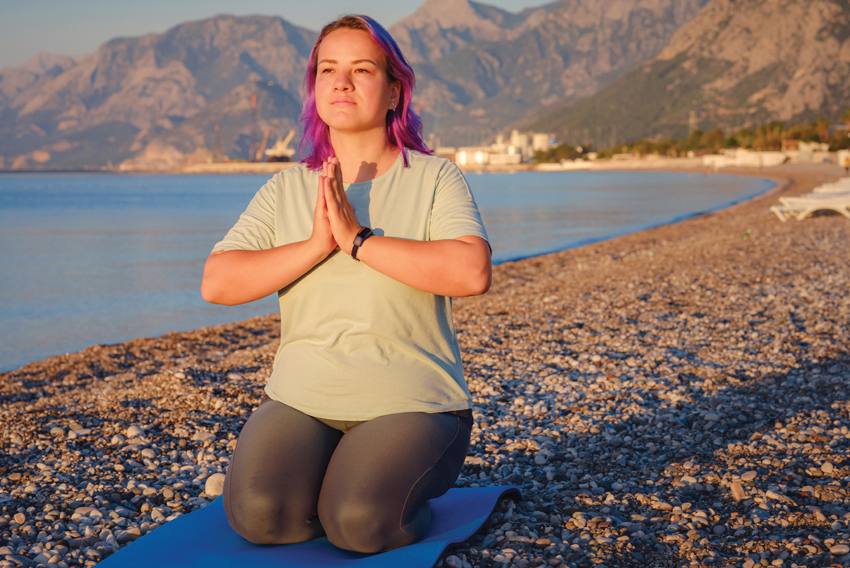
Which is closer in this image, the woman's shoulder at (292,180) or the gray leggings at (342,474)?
the gray leggings at (342,474)

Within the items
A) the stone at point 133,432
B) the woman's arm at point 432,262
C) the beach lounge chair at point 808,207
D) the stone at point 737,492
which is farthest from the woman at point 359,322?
the beach lounge chair at point 808,207

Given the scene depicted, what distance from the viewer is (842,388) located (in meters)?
4.91

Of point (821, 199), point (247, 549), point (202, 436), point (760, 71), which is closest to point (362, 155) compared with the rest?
point (247, 549)

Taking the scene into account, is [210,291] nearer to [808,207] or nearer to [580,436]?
[580,436]

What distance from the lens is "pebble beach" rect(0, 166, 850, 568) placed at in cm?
289

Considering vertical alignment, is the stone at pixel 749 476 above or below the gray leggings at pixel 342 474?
below

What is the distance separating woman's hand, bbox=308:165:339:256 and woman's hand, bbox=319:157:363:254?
0.01 m

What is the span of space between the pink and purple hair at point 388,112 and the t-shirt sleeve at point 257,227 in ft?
0.66

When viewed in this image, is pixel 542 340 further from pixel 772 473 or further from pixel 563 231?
pixel 563 231

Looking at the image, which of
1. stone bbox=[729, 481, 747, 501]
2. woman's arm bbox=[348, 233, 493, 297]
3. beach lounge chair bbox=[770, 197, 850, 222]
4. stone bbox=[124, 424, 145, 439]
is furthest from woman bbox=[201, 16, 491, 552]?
beach lounge chair bbox=[770, 197, 850, 222]

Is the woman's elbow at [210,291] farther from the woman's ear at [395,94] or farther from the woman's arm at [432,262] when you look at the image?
the woman's ear at [395,94]

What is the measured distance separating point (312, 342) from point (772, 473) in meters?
2.43

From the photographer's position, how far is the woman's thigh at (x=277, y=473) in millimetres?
2363

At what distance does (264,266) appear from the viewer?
235cm
